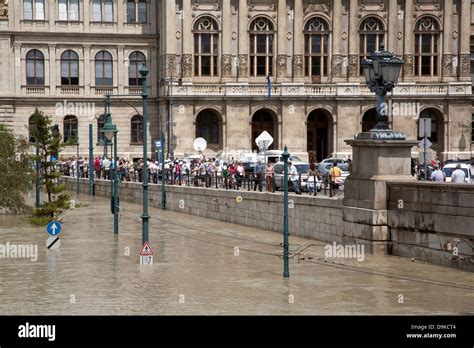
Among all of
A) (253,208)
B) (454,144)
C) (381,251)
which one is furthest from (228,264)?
(454,144)

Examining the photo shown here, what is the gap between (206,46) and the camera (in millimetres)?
79375

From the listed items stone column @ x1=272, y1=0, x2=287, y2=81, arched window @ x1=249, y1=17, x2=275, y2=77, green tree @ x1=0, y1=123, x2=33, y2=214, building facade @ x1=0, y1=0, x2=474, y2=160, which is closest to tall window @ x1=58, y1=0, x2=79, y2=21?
building facade @ x1=0, y1=0, x2=474, y2=160

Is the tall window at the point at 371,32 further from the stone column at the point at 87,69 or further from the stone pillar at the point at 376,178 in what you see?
the stone pillar at the point at 376,178

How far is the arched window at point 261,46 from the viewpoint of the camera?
79438 mm

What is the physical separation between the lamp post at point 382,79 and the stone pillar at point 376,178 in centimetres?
28

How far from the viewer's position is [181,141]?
255 ft

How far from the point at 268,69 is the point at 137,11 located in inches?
504

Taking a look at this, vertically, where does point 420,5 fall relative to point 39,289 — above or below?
above

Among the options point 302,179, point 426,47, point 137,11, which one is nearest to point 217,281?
point 302,179

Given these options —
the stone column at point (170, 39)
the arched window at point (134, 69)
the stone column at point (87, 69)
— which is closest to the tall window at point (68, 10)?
the stone column at point (87, 69)

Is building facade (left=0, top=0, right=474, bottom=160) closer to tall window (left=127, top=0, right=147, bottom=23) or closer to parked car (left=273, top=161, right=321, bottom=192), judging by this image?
tall window (left=127, top=0, right=147, bottom=23)

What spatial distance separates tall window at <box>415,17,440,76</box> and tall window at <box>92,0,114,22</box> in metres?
25.8
